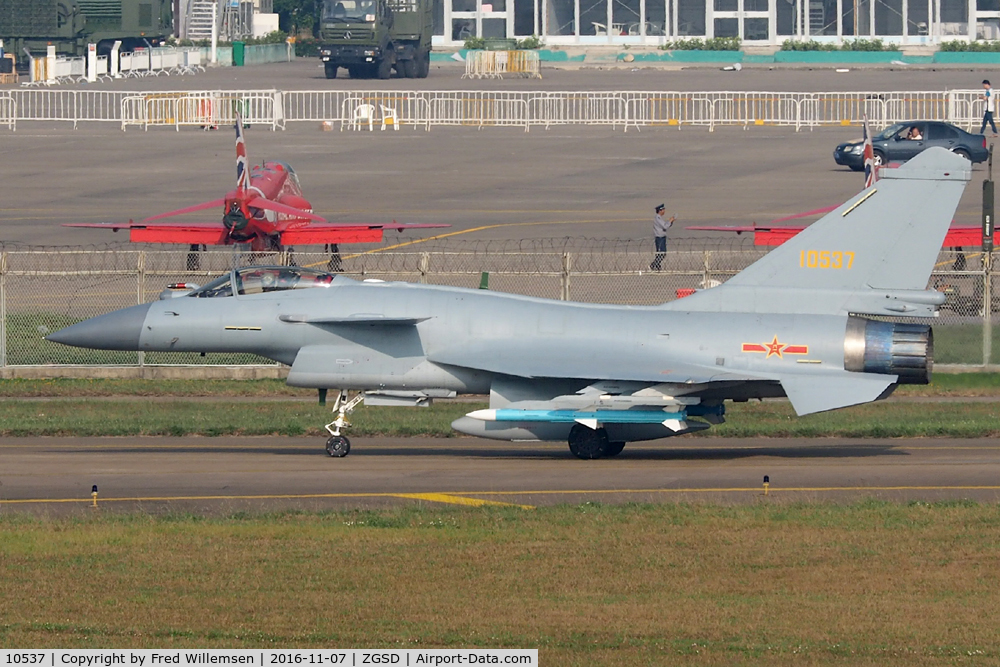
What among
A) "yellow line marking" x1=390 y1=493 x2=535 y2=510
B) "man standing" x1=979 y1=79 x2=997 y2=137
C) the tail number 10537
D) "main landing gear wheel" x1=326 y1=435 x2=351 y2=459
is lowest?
"yellow line marking" x1=390 y1=493 x2=535 y2=510

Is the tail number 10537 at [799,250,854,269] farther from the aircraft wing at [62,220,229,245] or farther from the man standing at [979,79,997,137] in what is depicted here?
the man standing at [979,79,997,137]

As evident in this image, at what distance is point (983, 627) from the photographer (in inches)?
496

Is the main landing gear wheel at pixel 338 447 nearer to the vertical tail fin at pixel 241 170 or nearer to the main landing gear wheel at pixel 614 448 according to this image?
the main landing gear wheel at pixel 614 448

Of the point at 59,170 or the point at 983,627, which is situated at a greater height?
the point at 59,170

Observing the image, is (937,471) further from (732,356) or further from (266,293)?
(266,293)

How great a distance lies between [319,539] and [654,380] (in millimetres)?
6343

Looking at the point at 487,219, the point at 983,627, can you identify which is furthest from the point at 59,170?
the point at 983,627

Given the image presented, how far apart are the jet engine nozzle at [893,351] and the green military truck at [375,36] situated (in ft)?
240

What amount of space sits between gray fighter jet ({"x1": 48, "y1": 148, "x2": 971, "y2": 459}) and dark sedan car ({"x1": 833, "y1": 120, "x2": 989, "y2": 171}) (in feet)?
114

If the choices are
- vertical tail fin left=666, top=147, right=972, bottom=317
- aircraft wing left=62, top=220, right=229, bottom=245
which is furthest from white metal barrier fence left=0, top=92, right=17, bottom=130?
vertical tail fin left=666, top=147, right=972, bottom=317

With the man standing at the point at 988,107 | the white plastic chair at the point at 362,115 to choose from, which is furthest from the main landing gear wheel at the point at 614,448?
the white plastic chair at the point at 362,115

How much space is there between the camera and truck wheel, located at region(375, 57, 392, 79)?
3691 inches

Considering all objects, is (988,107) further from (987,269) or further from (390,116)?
(987,269)

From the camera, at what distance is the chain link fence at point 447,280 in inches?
1133
